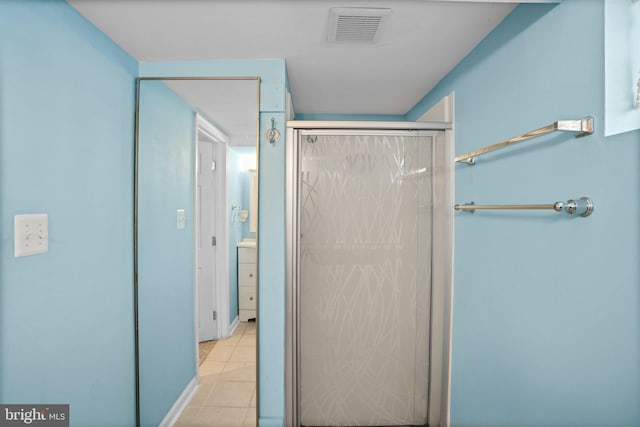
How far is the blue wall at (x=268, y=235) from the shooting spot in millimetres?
1733

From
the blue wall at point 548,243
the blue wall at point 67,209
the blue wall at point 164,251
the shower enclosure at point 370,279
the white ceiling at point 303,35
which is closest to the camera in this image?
the blue wall at point 548,243

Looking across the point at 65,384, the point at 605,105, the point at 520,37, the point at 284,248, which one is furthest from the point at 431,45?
the point at 65,384

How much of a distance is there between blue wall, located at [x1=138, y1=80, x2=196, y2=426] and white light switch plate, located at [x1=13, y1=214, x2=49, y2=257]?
0.59m

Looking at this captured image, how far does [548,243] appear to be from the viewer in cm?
111

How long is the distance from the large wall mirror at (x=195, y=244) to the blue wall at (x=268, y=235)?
0.04 m

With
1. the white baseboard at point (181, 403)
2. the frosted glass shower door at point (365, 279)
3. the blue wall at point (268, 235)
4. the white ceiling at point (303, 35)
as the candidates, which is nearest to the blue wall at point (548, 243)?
the white ceiling at point (303, 35)

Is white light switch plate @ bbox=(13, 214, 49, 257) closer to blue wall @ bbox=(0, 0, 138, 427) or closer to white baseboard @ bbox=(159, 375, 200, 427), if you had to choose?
blue wall @ bbox=(0, 0, 138, 427)

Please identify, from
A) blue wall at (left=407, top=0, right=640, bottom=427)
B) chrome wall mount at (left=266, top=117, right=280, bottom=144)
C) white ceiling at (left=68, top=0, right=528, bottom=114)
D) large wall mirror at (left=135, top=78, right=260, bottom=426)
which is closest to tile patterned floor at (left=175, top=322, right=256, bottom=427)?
large wall mirror at (left=135, top=78, right=260, bottom=426)

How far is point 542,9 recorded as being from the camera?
3.70 ft

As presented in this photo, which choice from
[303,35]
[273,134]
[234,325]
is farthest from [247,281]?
[303,35]

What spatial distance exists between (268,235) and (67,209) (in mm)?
862

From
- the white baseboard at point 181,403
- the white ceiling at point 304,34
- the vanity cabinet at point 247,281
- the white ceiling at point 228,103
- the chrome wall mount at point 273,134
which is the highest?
the white ceiling at point 304,34

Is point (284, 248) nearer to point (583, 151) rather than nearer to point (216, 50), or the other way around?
point (216, 50)

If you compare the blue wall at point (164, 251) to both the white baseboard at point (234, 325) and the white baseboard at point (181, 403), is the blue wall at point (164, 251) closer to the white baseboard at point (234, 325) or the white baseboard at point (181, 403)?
the white baseboard at point (181, 403)
